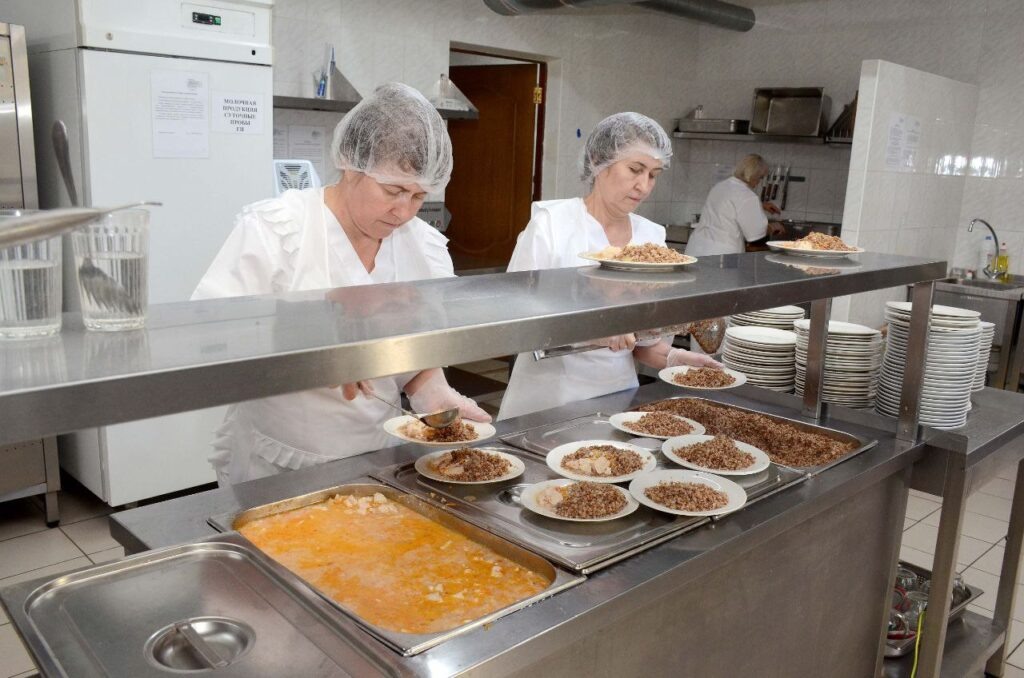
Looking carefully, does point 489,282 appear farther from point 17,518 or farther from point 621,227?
point 17,518

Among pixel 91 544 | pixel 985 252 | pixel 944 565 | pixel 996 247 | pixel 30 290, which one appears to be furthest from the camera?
pixel 985 252

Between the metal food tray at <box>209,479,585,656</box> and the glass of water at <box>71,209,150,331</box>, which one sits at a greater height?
Answer: the glass of water at <box>71,209,150,331</box>

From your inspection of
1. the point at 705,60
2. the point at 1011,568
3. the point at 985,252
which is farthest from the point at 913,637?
the point at 705,60

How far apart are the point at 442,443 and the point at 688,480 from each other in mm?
531

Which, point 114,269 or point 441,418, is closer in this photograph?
point 114,269

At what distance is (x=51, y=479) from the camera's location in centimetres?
354

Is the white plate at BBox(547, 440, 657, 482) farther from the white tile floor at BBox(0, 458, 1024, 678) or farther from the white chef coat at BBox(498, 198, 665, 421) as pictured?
the white tile floor at BBox(0, 458, 1024, 678)

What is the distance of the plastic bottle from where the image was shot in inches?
240

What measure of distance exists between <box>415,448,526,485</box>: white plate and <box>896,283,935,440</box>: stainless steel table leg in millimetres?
1082

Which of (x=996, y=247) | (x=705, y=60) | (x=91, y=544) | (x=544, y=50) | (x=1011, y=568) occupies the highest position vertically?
(x=705, y=60)

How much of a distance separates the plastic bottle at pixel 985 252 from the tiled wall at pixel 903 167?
0.19m

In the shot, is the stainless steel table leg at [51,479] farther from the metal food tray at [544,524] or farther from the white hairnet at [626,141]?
the white hairnet at [626,141]

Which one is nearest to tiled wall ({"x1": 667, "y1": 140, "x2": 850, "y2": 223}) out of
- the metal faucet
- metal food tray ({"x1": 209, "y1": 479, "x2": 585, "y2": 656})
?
the metal faucet

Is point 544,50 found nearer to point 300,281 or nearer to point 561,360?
point 561,360
